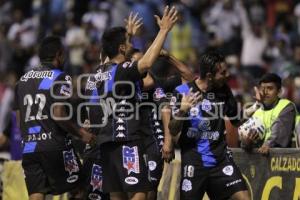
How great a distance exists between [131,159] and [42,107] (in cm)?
135

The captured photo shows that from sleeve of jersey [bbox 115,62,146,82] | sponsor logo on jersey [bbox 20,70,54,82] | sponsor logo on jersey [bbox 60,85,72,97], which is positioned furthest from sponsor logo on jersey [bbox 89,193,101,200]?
sleeve of jersey [bbox 115,62,146,82]

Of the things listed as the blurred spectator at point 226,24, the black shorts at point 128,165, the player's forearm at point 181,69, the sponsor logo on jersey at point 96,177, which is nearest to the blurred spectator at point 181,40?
the blurred spectator at point 226,24

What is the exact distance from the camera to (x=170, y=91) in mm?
14195

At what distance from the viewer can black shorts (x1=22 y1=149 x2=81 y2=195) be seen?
510 inches

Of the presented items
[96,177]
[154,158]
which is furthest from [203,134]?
[96,177]

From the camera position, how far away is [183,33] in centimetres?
2466

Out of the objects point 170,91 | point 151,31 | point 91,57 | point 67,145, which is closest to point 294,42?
point 151,31

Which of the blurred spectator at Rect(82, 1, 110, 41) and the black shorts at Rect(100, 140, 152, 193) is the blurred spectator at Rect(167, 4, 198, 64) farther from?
the black shorts at Rect(100, 140, 152, 193)

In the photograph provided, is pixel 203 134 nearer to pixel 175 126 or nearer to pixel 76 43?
pixel 175 126

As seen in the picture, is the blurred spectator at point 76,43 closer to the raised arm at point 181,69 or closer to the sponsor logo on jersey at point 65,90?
the raised arm at point 181,69

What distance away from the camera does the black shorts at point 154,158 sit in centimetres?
1298

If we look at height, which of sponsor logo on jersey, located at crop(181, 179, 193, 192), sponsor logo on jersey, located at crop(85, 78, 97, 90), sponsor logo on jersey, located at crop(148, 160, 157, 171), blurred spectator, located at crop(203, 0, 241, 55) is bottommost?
sponsor logo on jersey, located at crop(181, 179, 193, 192)

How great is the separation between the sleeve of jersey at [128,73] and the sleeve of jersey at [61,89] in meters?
0.82

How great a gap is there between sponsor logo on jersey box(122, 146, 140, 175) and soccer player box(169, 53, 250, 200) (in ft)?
1.89
